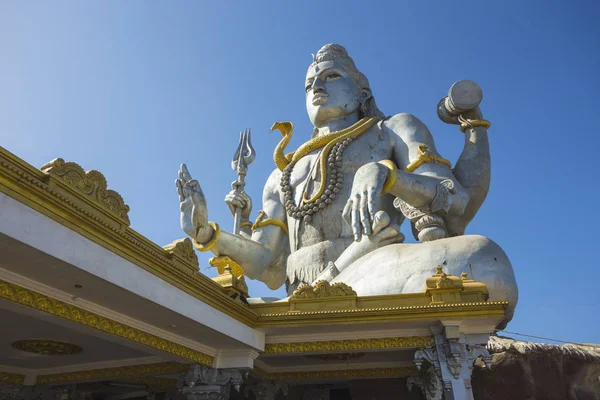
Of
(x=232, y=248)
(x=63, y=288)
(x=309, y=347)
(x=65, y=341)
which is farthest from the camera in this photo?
(x=232, y=248)

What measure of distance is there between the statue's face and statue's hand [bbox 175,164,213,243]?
3586mm

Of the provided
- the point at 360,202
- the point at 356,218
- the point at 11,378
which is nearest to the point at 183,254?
the point at 356,218

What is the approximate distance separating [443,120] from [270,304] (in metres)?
5.61

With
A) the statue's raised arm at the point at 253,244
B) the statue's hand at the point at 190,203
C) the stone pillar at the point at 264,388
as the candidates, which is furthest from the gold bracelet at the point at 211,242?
the stone pillar at the point at 264,388

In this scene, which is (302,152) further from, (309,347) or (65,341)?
(65,341)

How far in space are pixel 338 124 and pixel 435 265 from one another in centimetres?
394

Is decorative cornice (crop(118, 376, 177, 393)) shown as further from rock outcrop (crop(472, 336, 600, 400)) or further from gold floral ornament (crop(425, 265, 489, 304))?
rock outcrop (crop(472, 336, 600, 400))

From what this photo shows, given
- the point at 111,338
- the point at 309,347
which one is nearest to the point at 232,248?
the point at 309,347

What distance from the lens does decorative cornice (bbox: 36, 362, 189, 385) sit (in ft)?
18.5

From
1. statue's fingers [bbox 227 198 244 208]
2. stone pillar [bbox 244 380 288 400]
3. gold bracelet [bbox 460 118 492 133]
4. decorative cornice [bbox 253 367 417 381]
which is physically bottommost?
stone pillar [bbox 244 380 288 400]

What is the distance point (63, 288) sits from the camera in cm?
375

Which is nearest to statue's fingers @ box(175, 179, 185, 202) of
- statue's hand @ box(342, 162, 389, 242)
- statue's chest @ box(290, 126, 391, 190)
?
statue's hand @ box(342, 162, 389, 242)

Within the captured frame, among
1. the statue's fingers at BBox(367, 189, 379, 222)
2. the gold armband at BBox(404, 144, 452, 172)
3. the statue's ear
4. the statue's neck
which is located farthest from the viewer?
the statue's ear

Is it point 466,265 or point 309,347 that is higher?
point 466,265
